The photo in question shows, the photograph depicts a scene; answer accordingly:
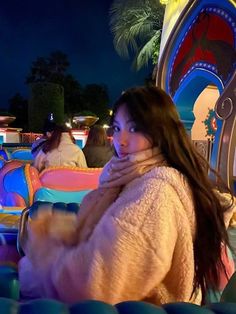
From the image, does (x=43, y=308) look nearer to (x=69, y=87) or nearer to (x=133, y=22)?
(x=133, y=22)

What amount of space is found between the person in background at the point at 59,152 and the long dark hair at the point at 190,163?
293 centimetres

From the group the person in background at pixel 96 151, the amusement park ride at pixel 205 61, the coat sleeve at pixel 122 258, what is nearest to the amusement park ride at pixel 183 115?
the amusement park ride at pixel 205 61

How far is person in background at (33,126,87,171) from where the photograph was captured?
4047mm

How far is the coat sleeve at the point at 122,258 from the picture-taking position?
37.8 inches

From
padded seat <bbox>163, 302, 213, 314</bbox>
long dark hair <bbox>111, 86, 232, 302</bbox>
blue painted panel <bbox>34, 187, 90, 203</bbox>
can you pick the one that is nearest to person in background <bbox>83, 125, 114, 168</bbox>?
blue painted panel <bbox>34, 187, 90, 203</bbox>

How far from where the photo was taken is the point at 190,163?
1104mm

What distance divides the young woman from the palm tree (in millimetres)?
11340

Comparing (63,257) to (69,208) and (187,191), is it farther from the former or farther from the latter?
(69,208)

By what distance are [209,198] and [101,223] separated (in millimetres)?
293

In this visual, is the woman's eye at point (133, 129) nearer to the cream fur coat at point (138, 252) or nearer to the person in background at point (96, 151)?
the cream fur coat at point (138, 252)

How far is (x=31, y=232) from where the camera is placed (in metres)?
1.21

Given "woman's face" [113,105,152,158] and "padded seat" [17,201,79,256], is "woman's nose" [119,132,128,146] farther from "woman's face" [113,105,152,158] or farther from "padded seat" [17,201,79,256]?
"padded seat" [17,201,79,256]

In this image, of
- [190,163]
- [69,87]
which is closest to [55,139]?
[190,163]

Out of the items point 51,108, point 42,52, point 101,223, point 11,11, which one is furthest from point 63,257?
point 42,52
